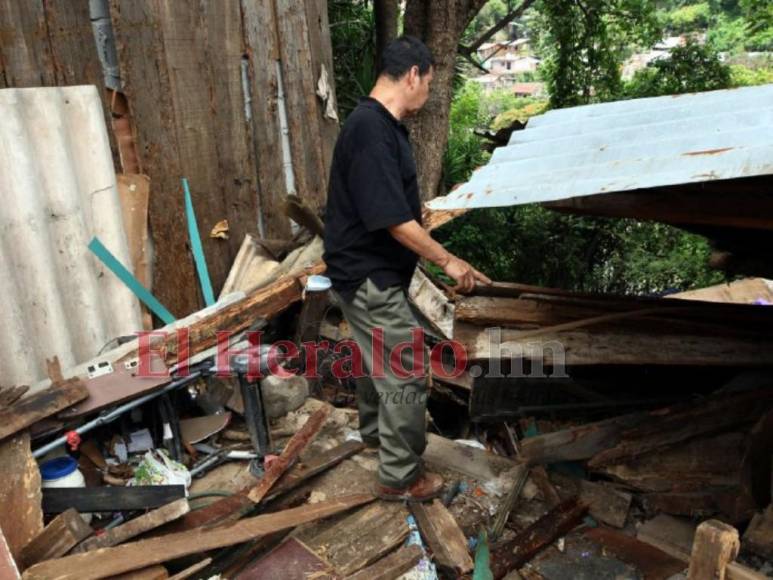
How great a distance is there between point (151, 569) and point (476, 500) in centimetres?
165

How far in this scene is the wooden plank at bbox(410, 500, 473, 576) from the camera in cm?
296

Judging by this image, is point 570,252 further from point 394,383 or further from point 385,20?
point 394,383

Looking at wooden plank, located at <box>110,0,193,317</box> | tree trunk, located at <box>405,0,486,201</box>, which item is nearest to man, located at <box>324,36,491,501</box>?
wooden plank, located at <box>110,0,193,317</box>

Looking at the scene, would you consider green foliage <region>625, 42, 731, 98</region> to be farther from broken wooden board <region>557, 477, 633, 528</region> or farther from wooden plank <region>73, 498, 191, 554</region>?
wooden plank <region>73, 498, 191, 554</region>

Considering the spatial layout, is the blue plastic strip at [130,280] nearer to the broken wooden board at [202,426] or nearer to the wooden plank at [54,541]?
the broken wooden board at [202,426]

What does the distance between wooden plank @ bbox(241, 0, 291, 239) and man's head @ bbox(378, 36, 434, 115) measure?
156cm

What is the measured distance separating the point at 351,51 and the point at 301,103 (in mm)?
3108

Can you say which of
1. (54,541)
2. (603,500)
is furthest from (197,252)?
(603,500)

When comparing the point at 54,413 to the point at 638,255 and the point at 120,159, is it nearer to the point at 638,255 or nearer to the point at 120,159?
the point at 120,159

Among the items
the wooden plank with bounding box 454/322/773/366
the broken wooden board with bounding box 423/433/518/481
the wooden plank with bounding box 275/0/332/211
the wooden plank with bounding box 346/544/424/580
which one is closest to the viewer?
the wooden plank with bounding box 346/544/424/580

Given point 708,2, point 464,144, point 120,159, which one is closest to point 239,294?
point 120,159

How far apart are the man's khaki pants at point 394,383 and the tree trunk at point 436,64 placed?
3.20 m

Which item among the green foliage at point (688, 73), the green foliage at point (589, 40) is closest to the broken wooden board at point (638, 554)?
the green foliage at point (688, 73)

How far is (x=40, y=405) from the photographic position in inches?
125
